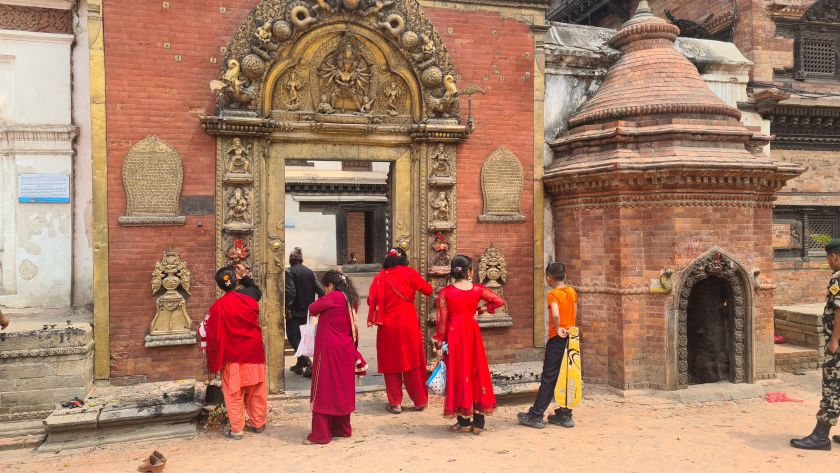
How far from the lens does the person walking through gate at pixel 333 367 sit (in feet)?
19.5

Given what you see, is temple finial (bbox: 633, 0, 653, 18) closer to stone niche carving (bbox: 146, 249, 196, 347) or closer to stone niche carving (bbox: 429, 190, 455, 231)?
stone niche carving (bbox: 429, 190, 455, 231)

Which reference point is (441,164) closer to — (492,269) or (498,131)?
(498,131)

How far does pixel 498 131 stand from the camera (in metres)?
8.56

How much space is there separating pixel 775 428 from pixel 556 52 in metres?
5.57

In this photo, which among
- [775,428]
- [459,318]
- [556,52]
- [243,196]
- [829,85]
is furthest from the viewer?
[829,85]

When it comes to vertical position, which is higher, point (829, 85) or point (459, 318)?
point (829, 85)

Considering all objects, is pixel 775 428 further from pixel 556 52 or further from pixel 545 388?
pixel 556 52

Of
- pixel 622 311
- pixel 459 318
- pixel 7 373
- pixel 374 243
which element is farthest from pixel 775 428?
pixel 374 243

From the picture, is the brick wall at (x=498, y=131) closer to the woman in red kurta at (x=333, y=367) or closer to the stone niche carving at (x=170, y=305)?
the woman in red kurta at (x=333, y=367)

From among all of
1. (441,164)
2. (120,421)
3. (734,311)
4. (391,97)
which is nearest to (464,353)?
(441,164)

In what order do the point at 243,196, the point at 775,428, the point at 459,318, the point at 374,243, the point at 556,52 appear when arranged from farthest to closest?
the point at 374,243 → the point at 556,52 → the point at 243,196 → the point at 775,428 → the point at 459,318

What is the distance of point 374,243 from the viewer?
2195 cm

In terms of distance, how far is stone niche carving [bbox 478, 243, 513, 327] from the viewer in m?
8.43

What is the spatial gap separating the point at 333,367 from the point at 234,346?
0.99 meters
